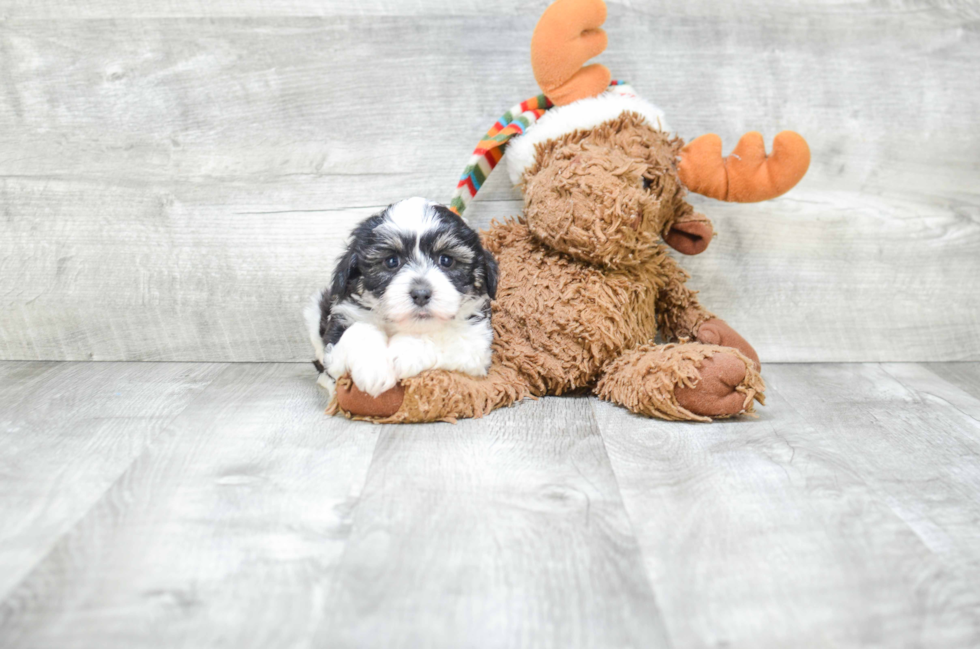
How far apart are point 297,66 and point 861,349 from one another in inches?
76.0

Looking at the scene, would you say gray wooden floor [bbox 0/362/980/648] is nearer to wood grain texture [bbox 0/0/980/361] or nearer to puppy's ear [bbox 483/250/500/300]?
puppy's ear [bbox 483/250/500/300]

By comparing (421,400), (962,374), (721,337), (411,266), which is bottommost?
(962,374)

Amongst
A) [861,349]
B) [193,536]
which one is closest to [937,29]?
[861,349]

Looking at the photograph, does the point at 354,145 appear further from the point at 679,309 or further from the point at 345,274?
the point at 679,309

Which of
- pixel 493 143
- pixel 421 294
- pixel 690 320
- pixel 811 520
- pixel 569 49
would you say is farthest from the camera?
pixel 690 320

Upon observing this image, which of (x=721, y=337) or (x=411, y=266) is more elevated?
(x=411, y=266)

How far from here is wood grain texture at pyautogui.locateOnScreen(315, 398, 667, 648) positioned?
975mm

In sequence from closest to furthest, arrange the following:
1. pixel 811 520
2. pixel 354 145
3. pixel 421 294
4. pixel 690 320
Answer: pixel 811 520
pixel 421 294
pixel 690 320
pixel 354 145

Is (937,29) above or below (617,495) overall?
above

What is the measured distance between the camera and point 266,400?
6.31ft

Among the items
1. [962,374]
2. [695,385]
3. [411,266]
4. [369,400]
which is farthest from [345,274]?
[962,374]

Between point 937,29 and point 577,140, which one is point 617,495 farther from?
point 937,29

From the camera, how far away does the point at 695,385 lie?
5.64 ft

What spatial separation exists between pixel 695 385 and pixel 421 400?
2.05 ft
